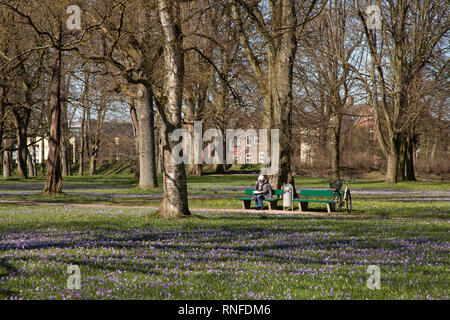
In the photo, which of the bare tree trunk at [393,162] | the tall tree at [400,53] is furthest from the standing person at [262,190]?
the bare tree trunk at [393,162]

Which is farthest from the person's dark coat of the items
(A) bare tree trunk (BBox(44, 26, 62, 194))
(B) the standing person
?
(A) bare tree trunk (BBox(44, 26, 62, 194))

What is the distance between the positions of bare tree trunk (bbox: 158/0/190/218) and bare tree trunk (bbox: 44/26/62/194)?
12220 mm

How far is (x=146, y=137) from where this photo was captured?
28969 millimetres

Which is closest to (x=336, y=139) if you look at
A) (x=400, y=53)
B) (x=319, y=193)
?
(x=400, y=53)

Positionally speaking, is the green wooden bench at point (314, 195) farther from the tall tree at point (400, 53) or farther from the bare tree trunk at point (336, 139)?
the bare tree trunk at point (336, 139)

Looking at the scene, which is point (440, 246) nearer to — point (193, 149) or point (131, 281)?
point (131, 281)

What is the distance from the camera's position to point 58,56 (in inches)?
972

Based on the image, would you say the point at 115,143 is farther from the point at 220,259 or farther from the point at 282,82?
the point at 220,259

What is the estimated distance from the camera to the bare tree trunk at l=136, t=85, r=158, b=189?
28.5 metres

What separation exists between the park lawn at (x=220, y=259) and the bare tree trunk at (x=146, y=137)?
15.5m

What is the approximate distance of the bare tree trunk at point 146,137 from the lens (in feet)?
93.5

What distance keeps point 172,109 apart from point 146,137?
14892mm

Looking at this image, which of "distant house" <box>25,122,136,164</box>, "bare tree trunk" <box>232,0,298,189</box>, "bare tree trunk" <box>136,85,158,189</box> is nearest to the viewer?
"bare tree trunk" <box>232,0,298,189</box>

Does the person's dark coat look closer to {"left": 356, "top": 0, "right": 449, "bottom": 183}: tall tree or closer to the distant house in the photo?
{"left": 356, "top": 0, "right": 449, "bottom": 183}: tall tree
